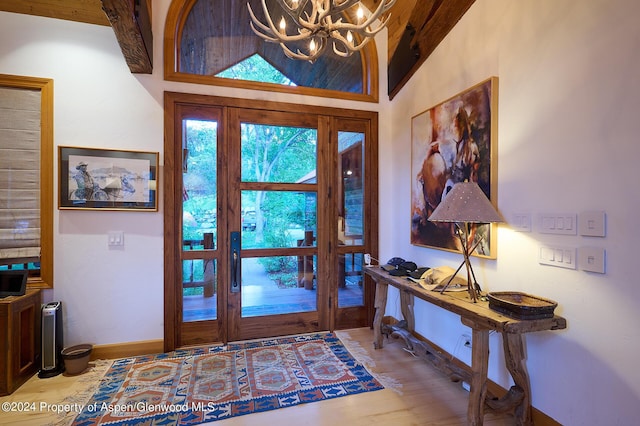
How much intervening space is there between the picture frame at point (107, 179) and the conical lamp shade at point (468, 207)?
8.62 feet

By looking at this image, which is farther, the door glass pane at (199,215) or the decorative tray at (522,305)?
the door glass pane at (199,215)

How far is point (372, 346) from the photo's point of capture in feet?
10.0

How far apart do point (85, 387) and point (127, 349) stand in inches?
19.6

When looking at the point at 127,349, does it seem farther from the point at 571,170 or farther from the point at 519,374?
the point at 571,170

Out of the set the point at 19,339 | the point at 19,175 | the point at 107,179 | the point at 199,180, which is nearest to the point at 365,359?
the point at 199,180

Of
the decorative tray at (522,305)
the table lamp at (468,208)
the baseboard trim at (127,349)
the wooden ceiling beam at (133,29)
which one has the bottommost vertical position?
the baseboard trim at (127,349)

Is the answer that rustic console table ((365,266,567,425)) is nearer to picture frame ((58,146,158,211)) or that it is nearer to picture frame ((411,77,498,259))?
picture frame ((411,77,498,259))

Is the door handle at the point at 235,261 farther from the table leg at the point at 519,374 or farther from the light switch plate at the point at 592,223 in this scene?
the light switch plate at the point at 592,223

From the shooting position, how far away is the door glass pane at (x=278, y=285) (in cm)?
325

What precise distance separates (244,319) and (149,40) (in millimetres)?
2890

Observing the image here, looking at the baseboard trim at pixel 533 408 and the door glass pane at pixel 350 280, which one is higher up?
the door glass pane at pixel 350 280

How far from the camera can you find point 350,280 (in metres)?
3.57

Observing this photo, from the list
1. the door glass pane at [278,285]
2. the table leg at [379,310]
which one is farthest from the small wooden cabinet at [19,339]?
the table leg at [379,310]

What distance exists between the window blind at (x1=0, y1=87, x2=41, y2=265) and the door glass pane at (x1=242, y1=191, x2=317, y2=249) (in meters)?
1.84
